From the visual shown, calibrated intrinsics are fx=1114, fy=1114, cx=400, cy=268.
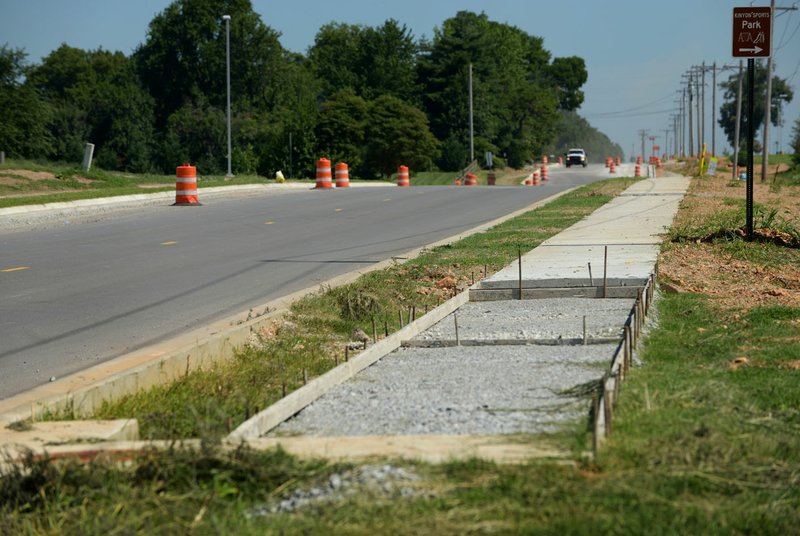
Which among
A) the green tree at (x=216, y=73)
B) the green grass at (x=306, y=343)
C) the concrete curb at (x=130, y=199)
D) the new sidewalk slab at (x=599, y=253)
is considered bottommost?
the green grass at (x=306, y=343)

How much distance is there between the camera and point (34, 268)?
14203 mm

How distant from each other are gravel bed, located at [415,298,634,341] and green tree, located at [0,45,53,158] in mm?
38731

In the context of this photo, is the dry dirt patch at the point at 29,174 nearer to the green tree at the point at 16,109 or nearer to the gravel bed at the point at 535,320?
the green tree at the point at 16,109

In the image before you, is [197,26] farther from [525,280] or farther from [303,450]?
[303,450]

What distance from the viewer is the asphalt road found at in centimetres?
952

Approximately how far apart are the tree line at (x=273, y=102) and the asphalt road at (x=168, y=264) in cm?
3047

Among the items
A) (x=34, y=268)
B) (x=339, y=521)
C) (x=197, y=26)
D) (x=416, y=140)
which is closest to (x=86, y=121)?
(x=197, y=26)

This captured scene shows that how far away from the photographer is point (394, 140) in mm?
73688

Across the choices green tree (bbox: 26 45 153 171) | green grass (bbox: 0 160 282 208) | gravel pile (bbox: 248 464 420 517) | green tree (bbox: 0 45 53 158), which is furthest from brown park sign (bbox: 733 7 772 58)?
green tree (bbox: 26 45 153 171)

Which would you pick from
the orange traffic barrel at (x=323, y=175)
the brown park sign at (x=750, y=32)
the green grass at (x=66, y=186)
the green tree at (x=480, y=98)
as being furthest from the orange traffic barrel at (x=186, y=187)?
the green tree at (x=480, y=98)

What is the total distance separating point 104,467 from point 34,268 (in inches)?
385

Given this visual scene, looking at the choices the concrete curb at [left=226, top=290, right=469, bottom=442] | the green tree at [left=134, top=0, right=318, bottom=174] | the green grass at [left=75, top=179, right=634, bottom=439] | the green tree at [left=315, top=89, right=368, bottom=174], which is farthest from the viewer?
the green tree at [left=134, top=0, right=318, bottom=174]

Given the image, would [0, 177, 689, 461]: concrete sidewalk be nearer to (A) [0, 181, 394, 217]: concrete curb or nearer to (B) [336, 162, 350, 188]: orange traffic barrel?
(A) [0, 181, 394, 217]: concrete curb

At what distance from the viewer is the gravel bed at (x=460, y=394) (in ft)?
20.2
